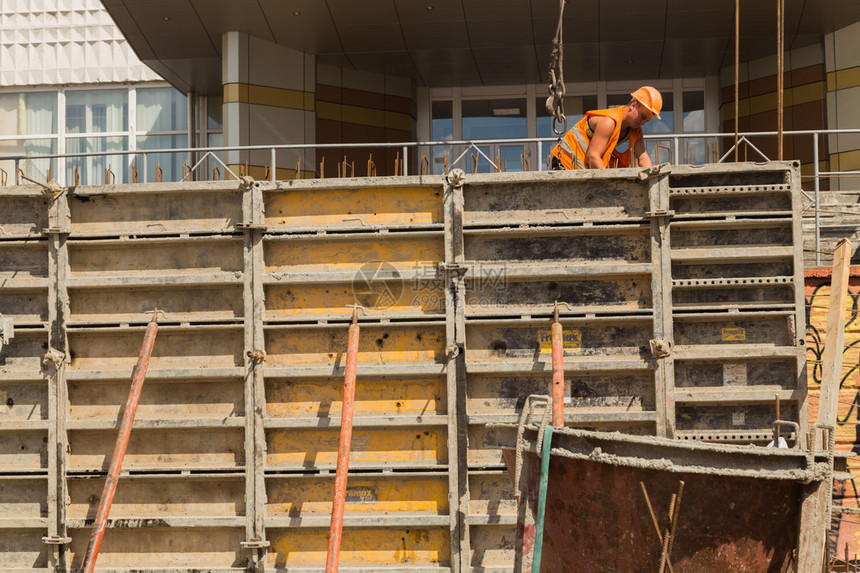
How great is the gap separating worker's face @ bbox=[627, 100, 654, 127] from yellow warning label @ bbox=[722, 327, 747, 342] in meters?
2.25

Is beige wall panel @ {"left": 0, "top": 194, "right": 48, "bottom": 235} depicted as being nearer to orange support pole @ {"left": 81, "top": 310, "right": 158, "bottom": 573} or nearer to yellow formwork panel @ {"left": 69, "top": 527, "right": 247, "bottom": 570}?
orange support pole @ {"left": 81, "top": 310, "right": 158, "bottom": 573}

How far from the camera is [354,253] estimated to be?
7941mm

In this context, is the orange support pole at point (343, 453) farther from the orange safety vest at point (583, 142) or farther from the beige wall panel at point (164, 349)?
the orange safety vest at point (583, 142)

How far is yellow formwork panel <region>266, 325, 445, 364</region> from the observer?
25.6 ft

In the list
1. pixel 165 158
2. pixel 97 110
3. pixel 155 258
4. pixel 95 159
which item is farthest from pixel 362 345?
pixel 97 110

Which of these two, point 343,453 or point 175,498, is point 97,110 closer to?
point 175,498

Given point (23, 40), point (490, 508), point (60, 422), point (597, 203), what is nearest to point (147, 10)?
point (23, 40)

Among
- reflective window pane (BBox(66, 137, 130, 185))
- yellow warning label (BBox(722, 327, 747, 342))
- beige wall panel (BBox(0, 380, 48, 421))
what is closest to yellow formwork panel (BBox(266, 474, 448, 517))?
beige wall panel (BBox(0, 380, 48, 421))

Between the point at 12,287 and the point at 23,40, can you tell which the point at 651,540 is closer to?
the point at 12,287

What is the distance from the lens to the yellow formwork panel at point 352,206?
7.94 m

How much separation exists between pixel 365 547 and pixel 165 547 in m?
1.93

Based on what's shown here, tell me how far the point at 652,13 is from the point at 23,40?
1586 centimetres

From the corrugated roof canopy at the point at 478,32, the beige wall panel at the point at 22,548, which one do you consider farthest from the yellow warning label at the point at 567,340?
the corrugated roof canopy at the point at 478,32

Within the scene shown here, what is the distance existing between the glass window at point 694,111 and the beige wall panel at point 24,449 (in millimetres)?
16053
